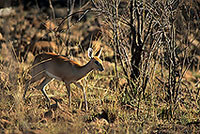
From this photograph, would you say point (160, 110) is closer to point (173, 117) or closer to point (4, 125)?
point (173, 117)

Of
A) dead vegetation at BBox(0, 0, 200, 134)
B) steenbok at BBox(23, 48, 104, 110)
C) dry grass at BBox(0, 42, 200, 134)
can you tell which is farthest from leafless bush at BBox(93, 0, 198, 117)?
steenbok at BBox(23, 48, 104, 110)

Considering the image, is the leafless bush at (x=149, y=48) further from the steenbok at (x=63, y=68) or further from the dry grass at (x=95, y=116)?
the steenbok at (x=63, y=68)

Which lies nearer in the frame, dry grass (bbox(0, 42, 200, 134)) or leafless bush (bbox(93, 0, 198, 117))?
dry grass (bbox(0, 42, 200, 134))

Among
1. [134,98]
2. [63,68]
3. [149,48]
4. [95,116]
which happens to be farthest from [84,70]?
[149,48]

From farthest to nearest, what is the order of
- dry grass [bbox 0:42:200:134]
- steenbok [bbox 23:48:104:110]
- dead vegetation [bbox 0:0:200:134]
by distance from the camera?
steenbok [bbox 23:48:104:110], dead vegetation [bbox 0:0:200:134], dry grass [bbox 0:42:200:134]

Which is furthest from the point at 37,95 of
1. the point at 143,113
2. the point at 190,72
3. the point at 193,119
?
the point at 190,72

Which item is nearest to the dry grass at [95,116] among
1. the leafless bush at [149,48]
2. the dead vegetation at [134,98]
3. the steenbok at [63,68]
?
the dead vegetation at [134,98]

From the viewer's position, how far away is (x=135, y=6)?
18.0 ft

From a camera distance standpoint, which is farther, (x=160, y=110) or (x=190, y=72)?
(x=190, y=72)

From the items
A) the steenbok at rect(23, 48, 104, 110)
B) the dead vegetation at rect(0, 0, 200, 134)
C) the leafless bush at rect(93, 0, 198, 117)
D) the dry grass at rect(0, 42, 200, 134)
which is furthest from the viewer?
the steenbok at rect(23, 48, 104, 110)

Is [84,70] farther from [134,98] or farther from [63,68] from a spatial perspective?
[134,98]

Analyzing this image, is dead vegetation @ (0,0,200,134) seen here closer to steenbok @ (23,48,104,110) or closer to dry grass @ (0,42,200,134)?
dry grass @ (0,42,200,134)

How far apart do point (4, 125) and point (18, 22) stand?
8.56 metres

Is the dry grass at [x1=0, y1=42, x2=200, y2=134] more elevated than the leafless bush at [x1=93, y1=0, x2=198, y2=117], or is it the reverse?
the leafless bush at [x1=93, y1=0, x2=198, y2=117]
